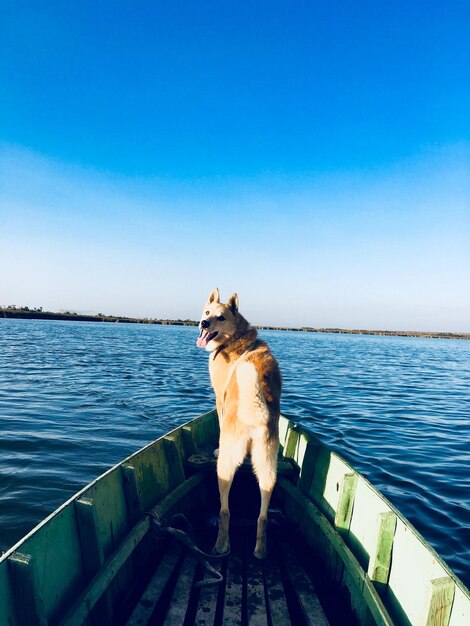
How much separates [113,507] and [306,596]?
247cm

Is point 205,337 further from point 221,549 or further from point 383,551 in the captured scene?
point 383,551

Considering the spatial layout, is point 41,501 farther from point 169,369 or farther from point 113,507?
point 169,369

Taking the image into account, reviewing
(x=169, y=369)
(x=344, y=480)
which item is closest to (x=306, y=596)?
(x=344, y=480)

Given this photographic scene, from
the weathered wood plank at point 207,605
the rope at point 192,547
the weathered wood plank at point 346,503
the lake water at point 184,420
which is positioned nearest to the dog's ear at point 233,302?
the weathered wood plank at point 346,503

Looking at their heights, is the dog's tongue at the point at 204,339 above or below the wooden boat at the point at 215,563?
above

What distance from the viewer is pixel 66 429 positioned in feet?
42.9

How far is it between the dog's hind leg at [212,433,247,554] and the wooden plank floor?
0.21 m

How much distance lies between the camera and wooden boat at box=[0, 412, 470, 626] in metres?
3.35

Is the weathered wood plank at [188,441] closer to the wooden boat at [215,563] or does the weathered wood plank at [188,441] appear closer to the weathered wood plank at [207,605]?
the wooden boat at [215,563]

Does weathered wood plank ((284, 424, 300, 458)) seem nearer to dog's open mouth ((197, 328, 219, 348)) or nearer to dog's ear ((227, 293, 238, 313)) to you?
dog's open mouth ((197, 328, 219, 348))

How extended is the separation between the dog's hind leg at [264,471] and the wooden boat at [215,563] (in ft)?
0.76

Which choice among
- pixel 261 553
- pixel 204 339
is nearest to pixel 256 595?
pixel 261 553

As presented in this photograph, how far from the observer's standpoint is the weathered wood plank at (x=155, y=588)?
3977mm

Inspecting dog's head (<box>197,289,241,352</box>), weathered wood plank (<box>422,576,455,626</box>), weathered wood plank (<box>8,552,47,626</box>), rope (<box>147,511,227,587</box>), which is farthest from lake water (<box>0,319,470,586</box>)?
dog's head (<box>197,289,241,352</box>)
